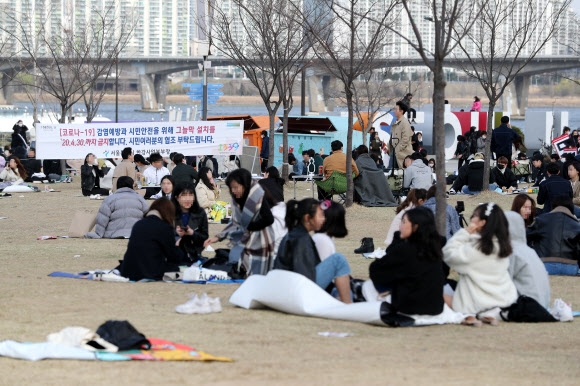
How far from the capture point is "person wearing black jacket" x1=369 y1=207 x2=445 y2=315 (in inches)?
→ 312

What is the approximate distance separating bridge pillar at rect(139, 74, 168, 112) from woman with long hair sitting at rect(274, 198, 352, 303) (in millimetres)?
78005

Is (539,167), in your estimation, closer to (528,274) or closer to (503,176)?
(503,176)

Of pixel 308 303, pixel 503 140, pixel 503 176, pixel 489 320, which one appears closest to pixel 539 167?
pixel 503 176

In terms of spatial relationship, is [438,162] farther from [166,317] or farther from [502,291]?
[166,317]

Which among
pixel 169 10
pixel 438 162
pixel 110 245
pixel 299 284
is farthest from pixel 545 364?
pixel 169 10

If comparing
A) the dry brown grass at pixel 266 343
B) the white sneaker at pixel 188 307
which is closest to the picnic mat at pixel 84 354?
the dry brown grass at pixel 266 343

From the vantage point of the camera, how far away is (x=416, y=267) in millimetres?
7898

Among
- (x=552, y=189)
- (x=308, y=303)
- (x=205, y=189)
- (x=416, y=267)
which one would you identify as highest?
(x=552, y=189)

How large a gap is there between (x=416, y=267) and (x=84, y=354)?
2.57 m

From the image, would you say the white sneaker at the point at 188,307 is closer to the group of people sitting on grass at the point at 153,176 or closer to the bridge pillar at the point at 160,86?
the group of people sitting on grass at the point at 153,176

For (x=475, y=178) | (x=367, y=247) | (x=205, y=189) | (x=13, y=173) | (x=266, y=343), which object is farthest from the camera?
(x=13, y=173)

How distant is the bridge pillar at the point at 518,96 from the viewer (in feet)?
282

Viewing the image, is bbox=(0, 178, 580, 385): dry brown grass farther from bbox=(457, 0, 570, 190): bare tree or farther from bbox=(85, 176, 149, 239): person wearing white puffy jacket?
bbox=(457, 0, 570, 190): bare tree

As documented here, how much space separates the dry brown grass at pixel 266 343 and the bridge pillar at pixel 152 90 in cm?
7650
